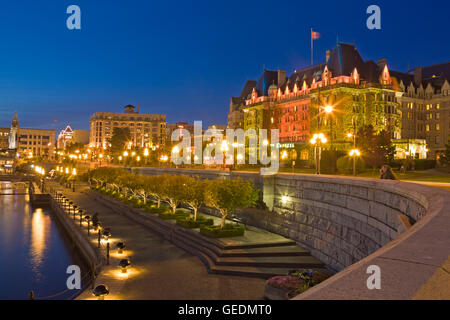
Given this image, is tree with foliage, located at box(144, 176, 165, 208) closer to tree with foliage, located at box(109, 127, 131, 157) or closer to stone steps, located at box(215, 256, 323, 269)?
stone steps, located at box(215, 256, 323, 269)

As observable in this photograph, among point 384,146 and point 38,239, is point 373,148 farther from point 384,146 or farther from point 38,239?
point 38,239

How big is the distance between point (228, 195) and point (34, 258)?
20825 millimetres

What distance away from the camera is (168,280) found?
72.7ft

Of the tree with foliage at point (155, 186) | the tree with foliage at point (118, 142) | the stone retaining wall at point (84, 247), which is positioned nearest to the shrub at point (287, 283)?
the stone retaining wall at point (84, 247)

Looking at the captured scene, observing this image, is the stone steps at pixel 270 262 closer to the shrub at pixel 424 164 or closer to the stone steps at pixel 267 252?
the stone steps at pixel 267 252

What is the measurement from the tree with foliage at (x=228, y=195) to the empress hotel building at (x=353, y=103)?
44.3m

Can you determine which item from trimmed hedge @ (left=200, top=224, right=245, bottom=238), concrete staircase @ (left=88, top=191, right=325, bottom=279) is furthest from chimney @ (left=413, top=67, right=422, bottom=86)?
trimmed hedge @ (left=200, top=224, right=245, bottom=238)

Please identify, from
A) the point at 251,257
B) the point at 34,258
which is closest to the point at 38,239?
the point at 34,258

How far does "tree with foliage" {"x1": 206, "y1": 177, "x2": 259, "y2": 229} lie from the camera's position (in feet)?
106

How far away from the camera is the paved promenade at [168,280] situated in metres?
19.8

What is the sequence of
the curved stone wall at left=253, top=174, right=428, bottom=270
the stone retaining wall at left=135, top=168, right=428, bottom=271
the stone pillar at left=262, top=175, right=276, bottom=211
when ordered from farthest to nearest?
the stone pillar at left=262, top=175, right=276, bottom=211, the stone retaining wall at left=135, top=168, right=428, bottom=271, the curved stone wall at left=253, top=174, right=428, bottom=270

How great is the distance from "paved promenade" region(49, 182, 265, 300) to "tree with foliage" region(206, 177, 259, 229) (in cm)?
535
